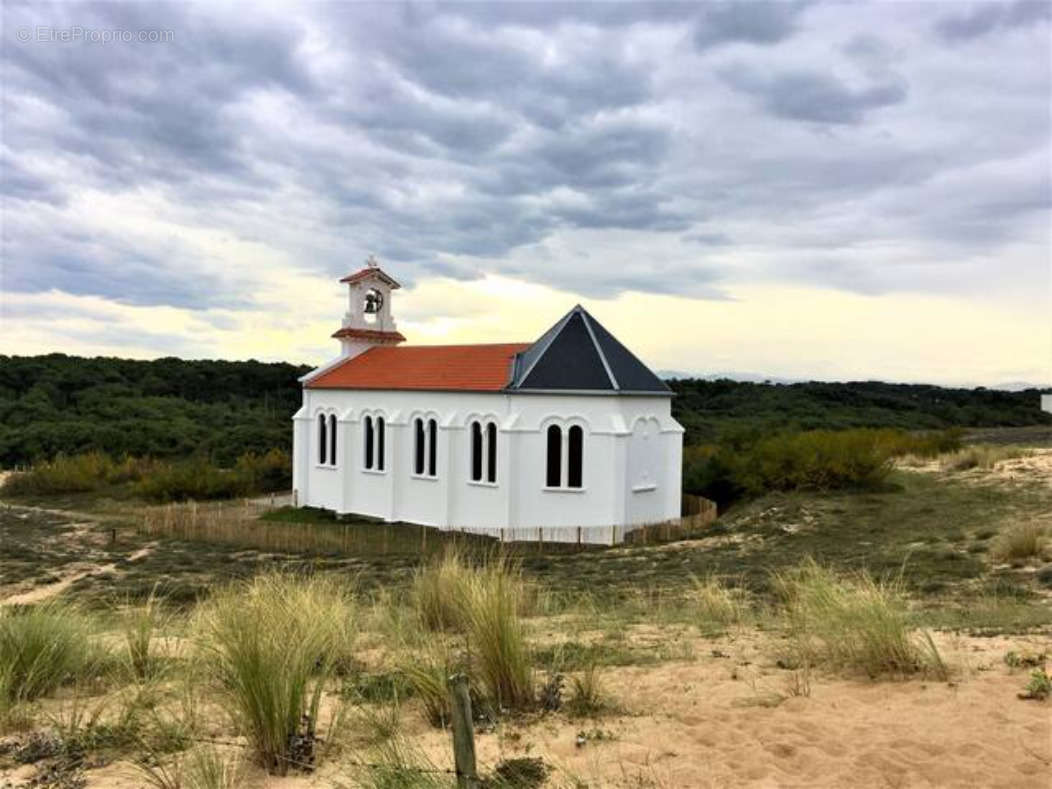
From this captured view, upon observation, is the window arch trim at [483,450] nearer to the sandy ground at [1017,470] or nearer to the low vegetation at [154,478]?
the sandy ground at [1017,470]

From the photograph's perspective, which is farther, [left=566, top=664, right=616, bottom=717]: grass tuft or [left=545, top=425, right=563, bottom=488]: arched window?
[left=545, top=425, right=563, bottom=488]: arched window

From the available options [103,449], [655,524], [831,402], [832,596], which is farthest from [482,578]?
[831,402]

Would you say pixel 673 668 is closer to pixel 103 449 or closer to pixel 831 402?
pixel 103 449

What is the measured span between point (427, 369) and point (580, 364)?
610cm

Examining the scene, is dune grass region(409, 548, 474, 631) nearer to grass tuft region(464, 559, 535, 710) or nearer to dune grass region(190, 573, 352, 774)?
grass tuft region(464, 559, 535, 710)

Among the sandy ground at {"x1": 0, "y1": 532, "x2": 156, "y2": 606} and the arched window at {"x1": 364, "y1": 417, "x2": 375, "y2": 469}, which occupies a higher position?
the arched window at {"x1": 364, "y1": 417, "x2": 375, "y2": 469}

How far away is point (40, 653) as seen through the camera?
6.80m

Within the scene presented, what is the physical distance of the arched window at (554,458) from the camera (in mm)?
25750

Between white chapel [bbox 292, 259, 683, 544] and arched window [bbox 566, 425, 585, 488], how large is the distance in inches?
1.2

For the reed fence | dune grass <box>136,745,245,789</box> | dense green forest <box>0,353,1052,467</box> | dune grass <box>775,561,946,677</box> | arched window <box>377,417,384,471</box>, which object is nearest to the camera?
dune grass <box>136,745,245,789</box>

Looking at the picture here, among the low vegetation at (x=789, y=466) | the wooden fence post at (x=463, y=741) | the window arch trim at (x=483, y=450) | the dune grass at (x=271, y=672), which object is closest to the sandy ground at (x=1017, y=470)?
the low vegetation at (x=789, y=466)

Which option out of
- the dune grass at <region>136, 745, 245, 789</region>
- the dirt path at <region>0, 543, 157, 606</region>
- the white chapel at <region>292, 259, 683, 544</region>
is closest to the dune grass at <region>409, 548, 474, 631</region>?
the dune grass at <region>136, 745, 245, 789</region>

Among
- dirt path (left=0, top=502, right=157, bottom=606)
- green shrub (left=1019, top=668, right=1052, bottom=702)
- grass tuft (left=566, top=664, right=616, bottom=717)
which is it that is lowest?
dirt path (left=0, top=502, right=157, bottom=606)

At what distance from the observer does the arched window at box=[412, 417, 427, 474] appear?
94.4 ft
